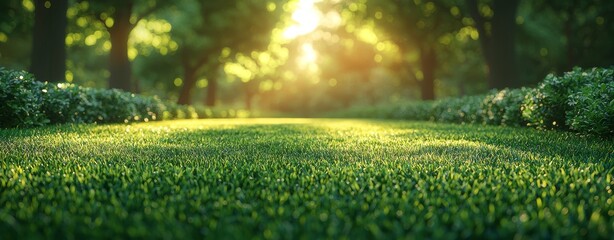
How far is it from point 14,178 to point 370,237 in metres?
3.36

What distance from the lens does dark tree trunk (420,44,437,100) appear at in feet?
107

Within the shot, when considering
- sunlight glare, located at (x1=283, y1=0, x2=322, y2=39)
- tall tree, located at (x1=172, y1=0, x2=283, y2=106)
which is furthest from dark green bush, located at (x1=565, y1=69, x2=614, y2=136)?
sunlight glare, located at (x1=283, y1=0, x2=322, y2=39)

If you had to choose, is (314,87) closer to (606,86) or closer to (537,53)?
(537,53)

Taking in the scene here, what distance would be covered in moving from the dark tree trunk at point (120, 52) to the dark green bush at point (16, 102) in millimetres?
13183

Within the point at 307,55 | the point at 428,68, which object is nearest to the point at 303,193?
the point at 428,68

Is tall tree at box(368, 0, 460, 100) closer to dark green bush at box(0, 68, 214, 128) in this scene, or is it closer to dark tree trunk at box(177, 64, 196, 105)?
dark tree trunk at box(177, 64, 196, 105)

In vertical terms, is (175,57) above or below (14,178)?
above

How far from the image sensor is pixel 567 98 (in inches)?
357

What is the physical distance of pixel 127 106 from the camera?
49.3 ft

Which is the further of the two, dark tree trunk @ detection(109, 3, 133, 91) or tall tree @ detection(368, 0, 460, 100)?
tall tree @ detection(368, 0, 460, 100)

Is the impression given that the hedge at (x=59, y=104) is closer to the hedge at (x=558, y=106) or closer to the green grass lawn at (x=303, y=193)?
the green grass lawn at (x=303, y=193)

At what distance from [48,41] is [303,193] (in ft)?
55.3

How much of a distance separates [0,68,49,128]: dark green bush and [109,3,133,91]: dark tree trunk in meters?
13.2

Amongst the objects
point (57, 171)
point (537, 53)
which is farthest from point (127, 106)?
point (537, 53)
